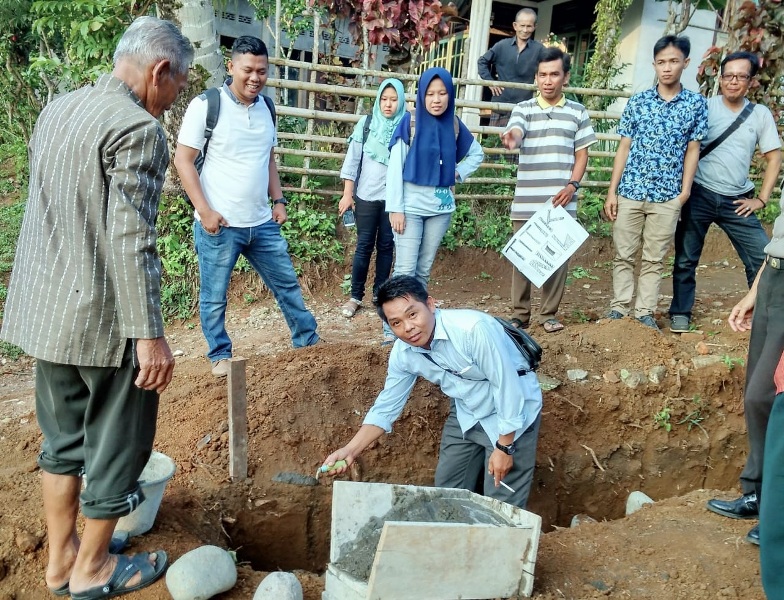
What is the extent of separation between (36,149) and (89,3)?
384cm

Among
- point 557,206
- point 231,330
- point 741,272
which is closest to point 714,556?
point 557,206

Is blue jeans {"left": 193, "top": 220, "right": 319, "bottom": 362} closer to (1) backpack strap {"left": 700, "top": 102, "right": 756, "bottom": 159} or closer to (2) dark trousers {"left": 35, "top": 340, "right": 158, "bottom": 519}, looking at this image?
(2) dark trousers {"left": 35, "top": 340, "right": 158, "bottom": 519}

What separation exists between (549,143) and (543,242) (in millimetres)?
686

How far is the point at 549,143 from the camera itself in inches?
177

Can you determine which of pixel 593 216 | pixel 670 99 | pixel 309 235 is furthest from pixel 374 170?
pixel 593 216

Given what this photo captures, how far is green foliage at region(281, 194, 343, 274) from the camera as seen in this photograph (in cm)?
629

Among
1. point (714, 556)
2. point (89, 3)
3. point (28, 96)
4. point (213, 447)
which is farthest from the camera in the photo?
point (28, 96)

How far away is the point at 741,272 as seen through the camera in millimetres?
7254

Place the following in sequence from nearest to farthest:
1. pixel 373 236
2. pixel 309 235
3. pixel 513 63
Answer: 1. pixel 373 236
2. pixel 309 235
3. pixel 513 63

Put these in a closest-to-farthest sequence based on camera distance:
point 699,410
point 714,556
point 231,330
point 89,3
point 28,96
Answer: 1. point 714,556
2. point 699,410
3. point 89,3
4. point 231,330
5. point 28,96

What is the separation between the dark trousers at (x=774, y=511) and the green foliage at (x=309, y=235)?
16.0 feet

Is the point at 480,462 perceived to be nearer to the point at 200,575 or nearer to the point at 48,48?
the point at 200,575

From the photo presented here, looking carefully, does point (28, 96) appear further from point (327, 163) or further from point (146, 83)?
point (146, 83)

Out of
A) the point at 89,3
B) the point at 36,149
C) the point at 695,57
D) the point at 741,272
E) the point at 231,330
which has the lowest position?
the point at 231,330
